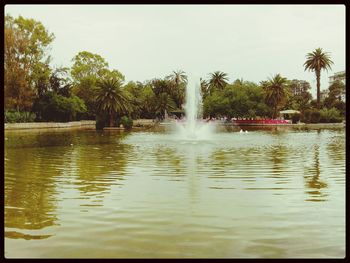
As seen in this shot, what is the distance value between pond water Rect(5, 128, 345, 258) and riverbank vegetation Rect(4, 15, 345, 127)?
4069 centimetres

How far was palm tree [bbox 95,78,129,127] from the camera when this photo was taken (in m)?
52.9

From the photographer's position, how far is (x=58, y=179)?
11.6 meters

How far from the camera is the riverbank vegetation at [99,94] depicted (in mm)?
52938

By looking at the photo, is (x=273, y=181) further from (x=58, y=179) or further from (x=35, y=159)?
(x=35, y=159)

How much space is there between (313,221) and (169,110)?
79936 millimetres

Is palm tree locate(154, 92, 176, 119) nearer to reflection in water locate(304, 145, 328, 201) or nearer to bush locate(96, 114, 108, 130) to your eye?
bush locate(96, 114, 108, 130)

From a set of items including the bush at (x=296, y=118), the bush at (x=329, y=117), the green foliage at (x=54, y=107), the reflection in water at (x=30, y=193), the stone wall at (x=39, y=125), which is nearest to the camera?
the reflection in water at (x=30, y=193)

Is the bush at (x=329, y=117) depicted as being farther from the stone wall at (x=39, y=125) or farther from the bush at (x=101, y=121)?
the stone wall at (x=39, y=125)

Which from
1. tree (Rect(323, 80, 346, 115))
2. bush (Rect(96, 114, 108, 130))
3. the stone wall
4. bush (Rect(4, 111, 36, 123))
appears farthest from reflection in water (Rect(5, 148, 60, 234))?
tree (Rect(323, 80, 346, 115))

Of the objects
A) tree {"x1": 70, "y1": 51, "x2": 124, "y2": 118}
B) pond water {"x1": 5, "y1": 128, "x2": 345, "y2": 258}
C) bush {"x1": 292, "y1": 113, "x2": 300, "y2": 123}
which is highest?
tree {"x1": 70, "y1": 51, "x2": 124, "y2": 118}

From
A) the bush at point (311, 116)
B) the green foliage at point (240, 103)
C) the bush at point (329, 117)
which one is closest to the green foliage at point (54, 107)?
the green foliage at point (240, 103)

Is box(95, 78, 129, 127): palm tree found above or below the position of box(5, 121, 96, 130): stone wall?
above

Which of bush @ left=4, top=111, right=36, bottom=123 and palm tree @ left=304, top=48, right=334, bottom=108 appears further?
palm tree @ left=304, top=48, right=334, bottom=108

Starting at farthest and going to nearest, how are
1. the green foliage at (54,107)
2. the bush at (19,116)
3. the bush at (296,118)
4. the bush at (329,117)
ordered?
the bush at (296,118)
the bush at (329,117)
the green foliage at (54,107)
the bush at (19,116)
